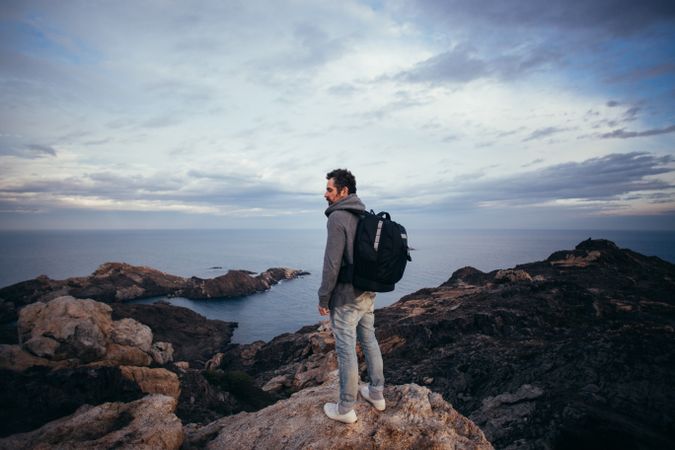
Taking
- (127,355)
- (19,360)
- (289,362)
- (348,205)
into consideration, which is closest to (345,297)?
(348,205)

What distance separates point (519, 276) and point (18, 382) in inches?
1643

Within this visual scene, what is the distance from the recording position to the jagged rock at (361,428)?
15.3 ft

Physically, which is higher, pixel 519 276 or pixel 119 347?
pixel 519 276

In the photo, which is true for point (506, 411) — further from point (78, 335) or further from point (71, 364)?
point (78, 335)

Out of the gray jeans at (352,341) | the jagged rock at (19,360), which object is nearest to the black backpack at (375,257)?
the gray jeans at (352,341)

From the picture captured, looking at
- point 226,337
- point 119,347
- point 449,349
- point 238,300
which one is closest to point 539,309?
point 449,349

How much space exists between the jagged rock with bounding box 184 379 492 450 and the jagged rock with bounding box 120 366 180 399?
17403mm

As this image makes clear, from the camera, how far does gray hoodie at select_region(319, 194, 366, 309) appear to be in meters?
4.18

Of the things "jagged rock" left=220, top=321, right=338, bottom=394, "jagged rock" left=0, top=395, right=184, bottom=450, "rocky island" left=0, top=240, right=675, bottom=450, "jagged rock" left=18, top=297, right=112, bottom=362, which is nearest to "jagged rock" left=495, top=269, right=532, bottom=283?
"rocky island" left=0, top=240, right=675, bottom=450

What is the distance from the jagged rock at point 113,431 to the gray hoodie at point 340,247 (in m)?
3.99

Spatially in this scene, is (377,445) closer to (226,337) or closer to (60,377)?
(60,377)

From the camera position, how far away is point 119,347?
107ft

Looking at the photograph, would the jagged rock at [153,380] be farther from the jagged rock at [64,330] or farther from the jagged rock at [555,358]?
the jagged rock at [555,358]

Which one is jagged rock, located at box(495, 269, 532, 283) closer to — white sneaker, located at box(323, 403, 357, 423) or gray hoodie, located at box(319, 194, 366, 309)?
white sneaker, located at box(323, 403, 357, 423)
